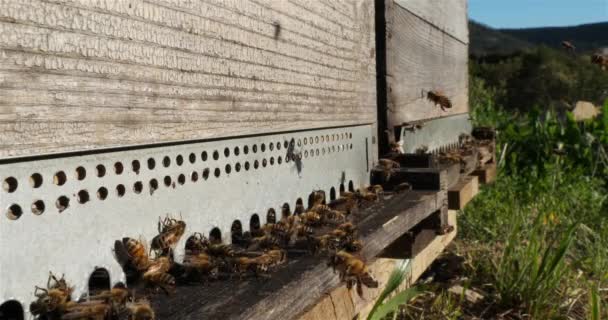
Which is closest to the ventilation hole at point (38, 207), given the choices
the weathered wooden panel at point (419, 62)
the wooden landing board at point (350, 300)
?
the wooden landing board at point (350, 300)

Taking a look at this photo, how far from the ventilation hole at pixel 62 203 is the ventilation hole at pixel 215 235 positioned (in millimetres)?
505

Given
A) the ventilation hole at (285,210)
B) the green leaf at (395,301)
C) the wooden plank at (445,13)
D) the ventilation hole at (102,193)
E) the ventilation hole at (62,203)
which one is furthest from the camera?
the wooden plank at (445,13)

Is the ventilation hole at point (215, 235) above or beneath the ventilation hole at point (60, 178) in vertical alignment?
beneath

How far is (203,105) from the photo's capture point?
1.65 metres

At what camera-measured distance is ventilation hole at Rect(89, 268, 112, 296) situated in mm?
1388

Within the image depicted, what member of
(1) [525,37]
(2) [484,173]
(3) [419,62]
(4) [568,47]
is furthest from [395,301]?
(1) [525,37]

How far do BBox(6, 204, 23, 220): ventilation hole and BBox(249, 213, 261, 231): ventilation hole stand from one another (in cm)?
86

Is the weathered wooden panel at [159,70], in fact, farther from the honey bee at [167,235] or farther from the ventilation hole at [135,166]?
the honey bee at [167,235]

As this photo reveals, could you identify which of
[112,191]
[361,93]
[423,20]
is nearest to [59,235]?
[112,191]

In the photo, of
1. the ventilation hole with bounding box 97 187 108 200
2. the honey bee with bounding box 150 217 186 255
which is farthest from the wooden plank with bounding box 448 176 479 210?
the ventilation hole with bounding box 97 187 108 200

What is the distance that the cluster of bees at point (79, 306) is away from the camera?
1.14 metres

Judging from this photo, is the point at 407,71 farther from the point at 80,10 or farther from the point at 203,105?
the point at 80,10

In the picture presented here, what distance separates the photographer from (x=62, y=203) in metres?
1.26

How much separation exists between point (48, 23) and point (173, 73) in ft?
1.27
